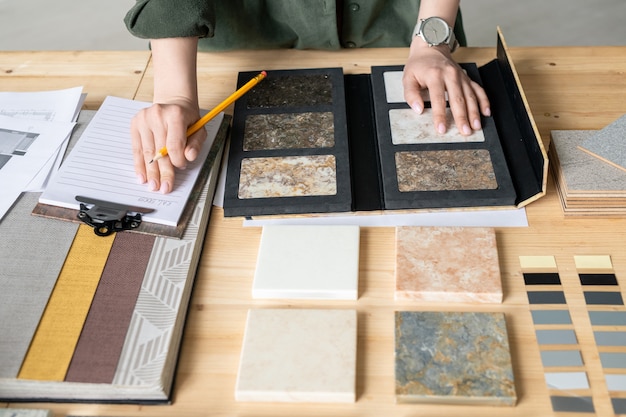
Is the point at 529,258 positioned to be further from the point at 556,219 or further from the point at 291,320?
the point at 291,320

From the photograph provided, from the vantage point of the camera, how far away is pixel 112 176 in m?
1.01

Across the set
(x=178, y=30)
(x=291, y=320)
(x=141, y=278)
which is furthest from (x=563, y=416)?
(x=178, y=30)

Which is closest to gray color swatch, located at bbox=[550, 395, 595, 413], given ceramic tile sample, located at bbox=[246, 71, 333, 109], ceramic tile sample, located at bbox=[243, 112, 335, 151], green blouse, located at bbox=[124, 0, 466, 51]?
ceramic tile sample, located at bbox=[243, 112, 335, 151]

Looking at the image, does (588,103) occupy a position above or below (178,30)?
below

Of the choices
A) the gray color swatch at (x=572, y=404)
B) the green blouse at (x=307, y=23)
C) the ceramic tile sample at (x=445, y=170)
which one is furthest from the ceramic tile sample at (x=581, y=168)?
the green blouse at (x=307, y=23)

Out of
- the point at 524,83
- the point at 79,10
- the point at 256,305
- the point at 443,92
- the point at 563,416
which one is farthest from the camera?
the point at 79,10

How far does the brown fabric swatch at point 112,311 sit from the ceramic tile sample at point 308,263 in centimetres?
16

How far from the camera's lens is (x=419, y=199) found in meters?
0.93

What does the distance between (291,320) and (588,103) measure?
2.28 feet

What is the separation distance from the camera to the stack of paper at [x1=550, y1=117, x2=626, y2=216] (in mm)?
936

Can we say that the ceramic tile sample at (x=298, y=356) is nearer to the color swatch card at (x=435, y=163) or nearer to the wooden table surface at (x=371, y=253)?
the wooden table surface at (x=371, y=253)

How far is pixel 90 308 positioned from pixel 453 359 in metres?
0.47

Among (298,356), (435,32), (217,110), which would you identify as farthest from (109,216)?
(435,32)

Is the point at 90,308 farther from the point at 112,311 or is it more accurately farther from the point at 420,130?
the point at 420,130
